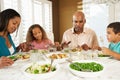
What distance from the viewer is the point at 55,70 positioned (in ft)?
3.67

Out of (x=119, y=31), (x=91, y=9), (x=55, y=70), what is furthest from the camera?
(x=91, y=9)

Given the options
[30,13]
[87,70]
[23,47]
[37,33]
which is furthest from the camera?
[30,13]

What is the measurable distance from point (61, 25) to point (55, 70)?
4745 mm

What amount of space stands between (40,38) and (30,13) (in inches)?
62.1

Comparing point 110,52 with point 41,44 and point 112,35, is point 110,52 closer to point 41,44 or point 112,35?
point 112,35

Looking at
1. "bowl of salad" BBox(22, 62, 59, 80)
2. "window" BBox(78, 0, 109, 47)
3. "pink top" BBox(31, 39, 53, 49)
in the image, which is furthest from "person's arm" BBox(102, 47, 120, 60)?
"window" BBox(78, 0, 109, 47)

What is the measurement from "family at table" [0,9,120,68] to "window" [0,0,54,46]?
70 centimetres

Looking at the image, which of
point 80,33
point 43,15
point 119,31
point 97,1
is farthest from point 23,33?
point 119,31

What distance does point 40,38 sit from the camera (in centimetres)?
254

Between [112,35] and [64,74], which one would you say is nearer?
[64,74]

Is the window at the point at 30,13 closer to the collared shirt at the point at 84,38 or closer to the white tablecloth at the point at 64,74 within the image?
the collared shirt at the point at 84,38

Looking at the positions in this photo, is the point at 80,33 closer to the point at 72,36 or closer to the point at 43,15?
the point at 72,36

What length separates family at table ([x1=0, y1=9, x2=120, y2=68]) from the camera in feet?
5.68

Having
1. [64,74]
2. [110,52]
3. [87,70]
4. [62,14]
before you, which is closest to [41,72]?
[64,74]
